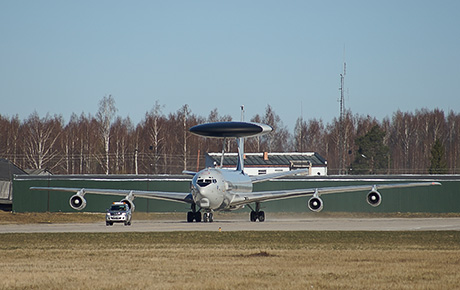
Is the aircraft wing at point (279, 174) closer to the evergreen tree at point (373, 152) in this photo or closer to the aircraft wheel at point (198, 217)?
the aircraft wheel at point (198, 217)

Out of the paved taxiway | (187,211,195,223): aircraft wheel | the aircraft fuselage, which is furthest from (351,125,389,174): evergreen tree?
the paved taxiway

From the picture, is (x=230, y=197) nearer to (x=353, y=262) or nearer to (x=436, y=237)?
(x=436, y=237)

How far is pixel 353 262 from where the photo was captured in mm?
24391

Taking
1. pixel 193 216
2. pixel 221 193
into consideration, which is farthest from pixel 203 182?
pixel 193 216

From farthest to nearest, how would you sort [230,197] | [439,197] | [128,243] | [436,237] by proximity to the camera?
1. [439,197]
2. [230,197]
3. [436,237]
4. [128,243]

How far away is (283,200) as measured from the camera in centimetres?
8388

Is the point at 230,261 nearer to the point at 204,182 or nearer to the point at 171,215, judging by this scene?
the point at 204,182

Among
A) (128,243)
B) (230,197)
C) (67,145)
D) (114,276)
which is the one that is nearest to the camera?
(114,276)

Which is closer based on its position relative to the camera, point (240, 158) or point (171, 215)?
point (240, 158)

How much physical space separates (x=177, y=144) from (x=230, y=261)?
12487 centimetres

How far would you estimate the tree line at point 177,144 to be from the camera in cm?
13775

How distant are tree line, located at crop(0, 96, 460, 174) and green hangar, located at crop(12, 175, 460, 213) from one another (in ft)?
127

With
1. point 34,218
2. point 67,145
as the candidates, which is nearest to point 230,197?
point 34,218

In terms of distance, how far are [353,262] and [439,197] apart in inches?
2363
